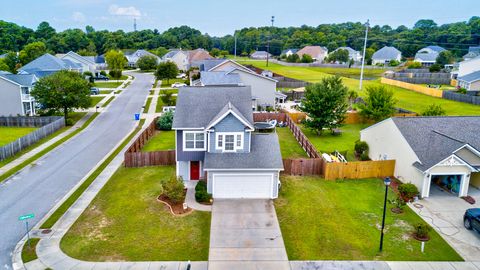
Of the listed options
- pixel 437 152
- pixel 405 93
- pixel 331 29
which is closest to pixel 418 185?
pixel 437 152

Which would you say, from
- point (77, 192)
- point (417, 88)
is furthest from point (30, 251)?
point (417, 88)

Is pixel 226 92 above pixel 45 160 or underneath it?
above

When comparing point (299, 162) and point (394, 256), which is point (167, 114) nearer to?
point (299, 162)

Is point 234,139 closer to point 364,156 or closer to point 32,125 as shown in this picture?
point 364,156

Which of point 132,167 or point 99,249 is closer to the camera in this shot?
point 99,249

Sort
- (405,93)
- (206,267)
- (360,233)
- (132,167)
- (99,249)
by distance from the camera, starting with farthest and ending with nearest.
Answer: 1. (405,93)
2. (132,167)
3. (360,233)
4. (99,249)
5. (206,267)

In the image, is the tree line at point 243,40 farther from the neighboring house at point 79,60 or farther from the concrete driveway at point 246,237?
the concrete driveway at point 246,237

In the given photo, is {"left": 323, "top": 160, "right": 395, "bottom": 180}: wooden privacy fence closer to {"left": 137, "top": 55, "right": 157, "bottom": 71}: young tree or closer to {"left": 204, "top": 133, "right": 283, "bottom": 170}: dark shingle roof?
{"left": 204, "top": 133, "right": 283, "bottom": 170}: dark shingle roof

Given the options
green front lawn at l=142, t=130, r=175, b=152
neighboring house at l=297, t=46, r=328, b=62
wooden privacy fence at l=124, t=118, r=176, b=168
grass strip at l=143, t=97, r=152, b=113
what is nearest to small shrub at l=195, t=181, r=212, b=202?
wooden privacy fence at l=124, t=118, r=176, b=168
